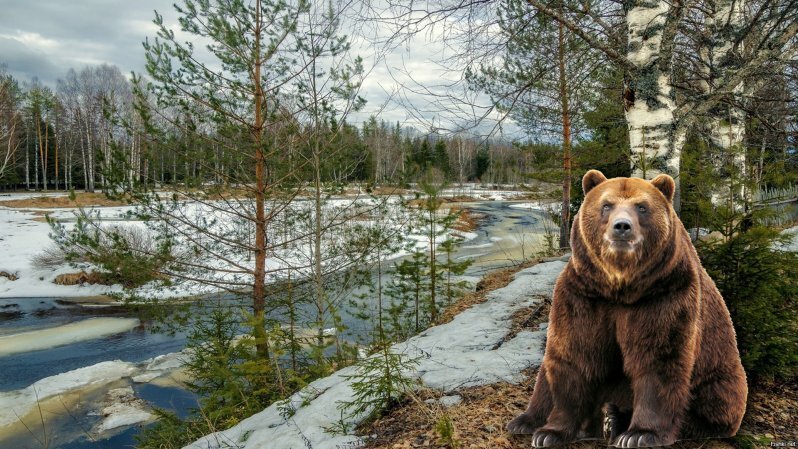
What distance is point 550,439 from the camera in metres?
1.62

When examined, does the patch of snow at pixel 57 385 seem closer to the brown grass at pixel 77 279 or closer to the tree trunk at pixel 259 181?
the tree trunk at pixel 259 181

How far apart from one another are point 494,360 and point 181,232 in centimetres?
534

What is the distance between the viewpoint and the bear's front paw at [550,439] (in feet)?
5.31

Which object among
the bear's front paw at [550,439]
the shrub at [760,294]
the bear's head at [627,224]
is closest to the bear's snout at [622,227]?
the bear's head at [627,224]

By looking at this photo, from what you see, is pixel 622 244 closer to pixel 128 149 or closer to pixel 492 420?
pixel 492 420

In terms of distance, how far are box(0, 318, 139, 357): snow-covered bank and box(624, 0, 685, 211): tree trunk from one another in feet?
45.6

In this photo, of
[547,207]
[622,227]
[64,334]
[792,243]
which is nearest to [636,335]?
[622,227]

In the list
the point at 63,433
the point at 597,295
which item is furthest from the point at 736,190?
the point at 63,433

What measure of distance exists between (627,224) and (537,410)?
2.93ft

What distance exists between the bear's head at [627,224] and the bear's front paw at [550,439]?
2.10ft

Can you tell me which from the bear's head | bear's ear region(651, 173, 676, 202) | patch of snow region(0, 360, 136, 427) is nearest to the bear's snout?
the bear's head

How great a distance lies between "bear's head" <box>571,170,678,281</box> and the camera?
1358 mm

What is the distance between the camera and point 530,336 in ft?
12.1

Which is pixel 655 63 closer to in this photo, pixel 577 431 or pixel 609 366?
pixel 609 366
